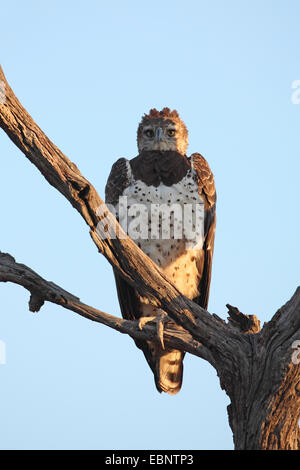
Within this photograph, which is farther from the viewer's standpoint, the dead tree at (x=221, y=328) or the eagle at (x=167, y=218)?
the eagle at (x=167, y=218)

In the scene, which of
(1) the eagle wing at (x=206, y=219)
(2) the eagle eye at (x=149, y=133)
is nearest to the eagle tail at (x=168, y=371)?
(1) the eagle wing at (x=206, y=219)

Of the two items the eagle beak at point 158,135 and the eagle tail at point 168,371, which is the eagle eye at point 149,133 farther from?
the eagle tail at point 168,371

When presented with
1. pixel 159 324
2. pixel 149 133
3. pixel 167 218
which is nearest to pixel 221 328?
pixel 159 324

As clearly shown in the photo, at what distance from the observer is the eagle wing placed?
8.10 metres

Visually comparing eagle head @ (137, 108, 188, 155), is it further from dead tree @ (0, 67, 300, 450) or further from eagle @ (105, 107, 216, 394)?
dead tree @ (0, 67, 300, 450)

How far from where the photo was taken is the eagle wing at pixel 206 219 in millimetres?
8102

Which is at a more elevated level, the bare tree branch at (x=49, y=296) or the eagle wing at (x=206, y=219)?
the eagle wing at (x=206, y=219)

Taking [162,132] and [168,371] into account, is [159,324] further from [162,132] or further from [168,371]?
[162,132]

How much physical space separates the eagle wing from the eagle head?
399 mm

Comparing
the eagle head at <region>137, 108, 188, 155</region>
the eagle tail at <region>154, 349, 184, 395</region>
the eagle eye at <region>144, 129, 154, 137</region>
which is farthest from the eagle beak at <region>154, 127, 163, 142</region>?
the eagle tail at <region>154, 349, 184, 395</region>

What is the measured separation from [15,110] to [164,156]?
10.1ft

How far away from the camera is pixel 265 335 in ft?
18.2

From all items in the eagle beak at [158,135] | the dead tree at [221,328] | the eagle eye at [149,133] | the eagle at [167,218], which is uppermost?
the eagle eye at [149,133]
